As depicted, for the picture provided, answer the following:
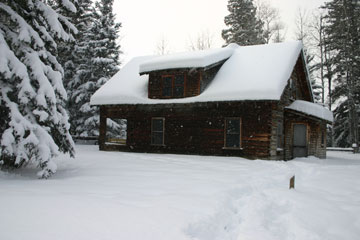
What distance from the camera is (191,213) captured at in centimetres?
487

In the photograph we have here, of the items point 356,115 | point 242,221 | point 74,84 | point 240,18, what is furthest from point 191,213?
point 240,18

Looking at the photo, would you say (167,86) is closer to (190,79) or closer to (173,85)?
(173,85)

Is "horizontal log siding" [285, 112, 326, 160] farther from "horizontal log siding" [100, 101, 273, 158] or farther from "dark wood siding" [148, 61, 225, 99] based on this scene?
"dark wood siding" [148, 61, 225, 99]

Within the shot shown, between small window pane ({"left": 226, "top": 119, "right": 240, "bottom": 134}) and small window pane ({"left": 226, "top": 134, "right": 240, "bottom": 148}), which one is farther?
small window pane ({"left": 226, "top": 119, "right": 240, "bottom": 134})

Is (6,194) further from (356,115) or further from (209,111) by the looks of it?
(356,115)

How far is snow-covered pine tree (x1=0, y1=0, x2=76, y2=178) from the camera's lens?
7.59m

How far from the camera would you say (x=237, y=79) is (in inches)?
629

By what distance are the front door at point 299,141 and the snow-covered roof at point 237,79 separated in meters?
4.63

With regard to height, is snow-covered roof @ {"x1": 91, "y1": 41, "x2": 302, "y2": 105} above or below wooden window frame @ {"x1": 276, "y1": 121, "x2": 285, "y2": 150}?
above

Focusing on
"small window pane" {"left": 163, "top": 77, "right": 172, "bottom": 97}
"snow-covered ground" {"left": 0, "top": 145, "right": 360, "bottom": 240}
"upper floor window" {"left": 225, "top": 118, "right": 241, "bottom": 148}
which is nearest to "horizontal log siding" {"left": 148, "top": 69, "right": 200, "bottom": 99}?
"small window pane" {"left": 163, "top": 77, "right": 172, "bottom": 97}

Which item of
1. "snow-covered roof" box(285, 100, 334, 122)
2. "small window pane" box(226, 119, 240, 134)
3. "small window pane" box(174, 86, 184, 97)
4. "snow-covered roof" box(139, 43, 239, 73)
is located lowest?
"small window pane" box(226, 119, 240, 134)

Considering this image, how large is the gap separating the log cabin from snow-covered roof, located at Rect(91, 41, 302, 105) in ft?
0.16

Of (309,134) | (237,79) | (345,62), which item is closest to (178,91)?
(237,79)

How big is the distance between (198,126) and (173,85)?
9.61ft
